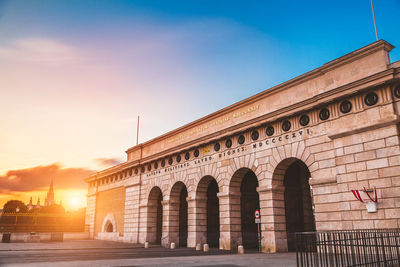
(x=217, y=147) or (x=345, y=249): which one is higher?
(x=217, y=147)

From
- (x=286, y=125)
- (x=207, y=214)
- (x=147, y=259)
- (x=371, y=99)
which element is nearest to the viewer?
(x=371, y=99)

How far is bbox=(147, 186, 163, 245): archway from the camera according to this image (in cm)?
3030

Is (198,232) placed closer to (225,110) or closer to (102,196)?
(225,110)

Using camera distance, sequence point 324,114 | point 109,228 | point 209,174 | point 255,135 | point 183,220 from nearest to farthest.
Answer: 1. point 324,114
2. point 255,135
3. point 209,174
4. point 183,220
5. point 109,228

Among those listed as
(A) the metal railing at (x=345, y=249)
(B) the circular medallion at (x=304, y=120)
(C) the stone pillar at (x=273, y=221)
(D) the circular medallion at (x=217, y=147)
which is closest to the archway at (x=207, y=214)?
(D) the circular medallion at (x=217, y=147)

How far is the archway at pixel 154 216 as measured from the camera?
30.3 meters

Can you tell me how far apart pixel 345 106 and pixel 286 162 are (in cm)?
472

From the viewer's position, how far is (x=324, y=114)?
17.4 metres

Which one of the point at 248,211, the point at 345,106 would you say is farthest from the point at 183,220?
the point at 345,106

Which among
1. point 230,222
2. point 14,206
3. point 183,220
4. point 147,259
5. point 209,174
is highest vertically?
point 14,206

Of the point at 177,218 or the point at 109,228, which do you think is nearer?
the point at 177,218

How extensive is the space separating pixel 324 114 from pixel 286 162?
366cm

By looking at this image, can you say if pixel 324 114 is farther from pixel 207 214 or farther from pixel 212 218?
pixel 212 218

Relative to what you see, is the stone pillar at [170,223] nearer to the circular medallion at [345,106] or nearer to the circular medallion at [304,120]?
the circular medallion at [304,120]
